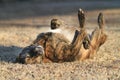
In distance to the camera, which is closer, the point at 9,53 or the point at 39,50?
the point at 39,50

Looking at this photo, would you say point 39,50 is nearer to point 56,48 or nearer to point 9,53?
point 56,48

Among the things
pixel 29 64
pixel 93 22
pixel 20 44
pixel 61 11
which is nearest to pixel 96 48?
pixel 29 64

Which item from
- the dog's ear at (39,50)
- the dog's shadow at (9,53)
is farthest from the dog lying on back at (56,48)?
the dog's shadow at (9,53)

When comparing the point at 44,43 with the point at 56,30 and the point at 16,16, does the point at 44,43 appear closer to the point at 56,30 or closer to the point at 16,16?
the point at 56,30

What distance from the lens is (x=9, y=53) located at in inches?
296

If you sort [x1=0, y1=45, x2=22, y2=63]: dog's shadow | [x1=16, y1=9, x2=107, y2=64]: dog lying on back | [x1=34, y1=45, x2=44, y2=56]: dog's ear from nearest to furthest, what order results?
[x1=34, y1=45, x2=44, y2=56]: dog's ear < [x1=16, y1=9, x2=107, y2=64]: dog lying on back < [x1=0, y1=45, x2=22, y2=63]: dog's shadow

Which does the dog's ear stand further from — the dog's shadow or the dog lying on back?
the dog's shadow

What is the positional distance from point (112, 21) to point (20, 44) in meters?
5.45

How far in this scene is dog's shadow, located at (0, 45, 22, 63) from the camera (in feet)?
22.6

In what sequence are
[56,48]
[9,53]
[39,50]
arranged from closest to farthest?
[39,50] → [56,48] → [9,53]

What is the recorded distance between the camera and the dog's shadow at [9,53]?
6.90 meters

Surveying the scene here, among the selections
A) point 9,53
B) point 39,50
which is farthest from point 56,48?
point 9,53

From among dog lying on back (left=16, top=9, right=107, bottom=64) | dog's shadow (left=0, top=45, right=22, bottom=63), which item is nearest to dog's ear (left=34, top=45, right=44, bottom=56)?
dog lying on back (left=16, top=9, right=107, bottom=64)

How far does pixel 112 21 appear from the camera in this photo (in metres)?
13.3
